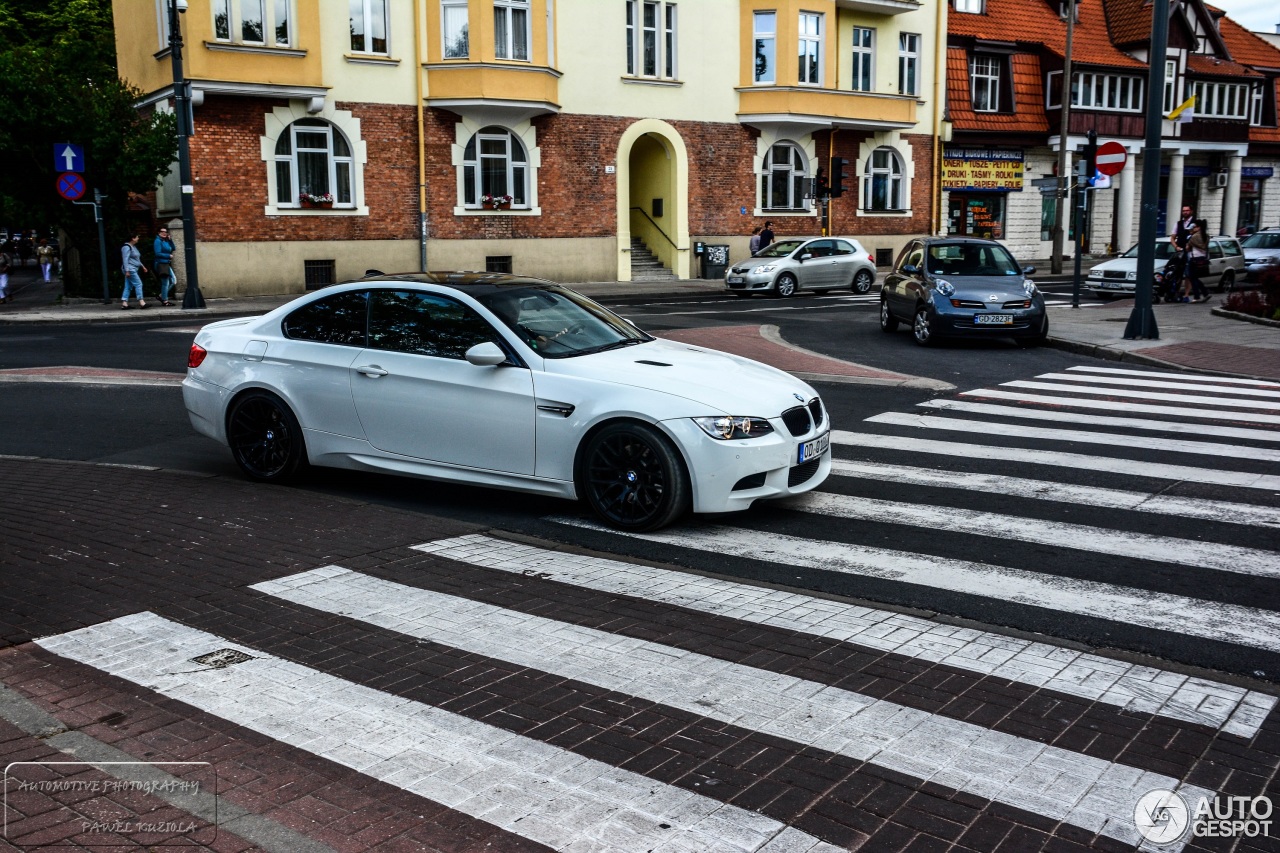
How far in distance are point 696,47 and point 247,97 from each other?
14253mm

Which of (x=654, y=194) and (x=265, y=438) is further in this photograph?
(x=654, y=194)

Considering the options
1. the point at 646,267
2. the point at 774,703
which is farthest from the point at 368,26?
the point at 774,703

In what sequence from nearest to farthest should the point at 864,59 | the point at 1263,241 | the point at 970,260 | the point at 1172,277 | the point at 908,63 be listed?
the point at 970,260 < the point at 1172,277 < the point at 1263,241 < the point at 864,59 < the point at 908,63

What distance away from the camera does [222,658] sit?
16.5 ft

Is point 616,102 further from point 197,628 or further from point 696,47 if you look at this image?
point 197,628

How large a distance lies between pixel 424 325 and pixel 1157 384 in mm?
9485

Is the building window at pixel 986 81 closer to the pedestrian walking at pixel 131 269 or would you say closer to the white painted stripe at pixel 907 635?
the pedestrian walking at pixel 131 269

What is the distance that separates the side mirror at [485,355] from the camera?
751 centimetres

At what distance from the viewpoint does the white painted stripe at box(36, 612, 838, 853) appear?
358cm

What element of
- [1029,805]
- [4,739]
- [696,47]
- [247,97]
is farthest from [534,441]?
[696,47]

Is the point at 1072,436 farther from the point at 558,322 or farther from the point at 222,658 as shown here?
the point at 222,658

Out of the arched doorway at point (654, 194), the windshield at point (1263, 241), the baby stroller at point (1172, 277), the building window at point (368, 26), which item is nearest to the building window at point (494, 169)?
the arched doorway at point (654, 194)

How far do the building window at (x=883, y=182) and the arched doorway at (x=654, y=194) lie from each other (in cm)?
780

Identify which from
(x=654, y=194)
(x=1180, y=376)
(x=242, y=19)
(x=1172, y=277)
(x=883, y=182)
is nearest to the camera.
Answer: (x=1180, y=376)
